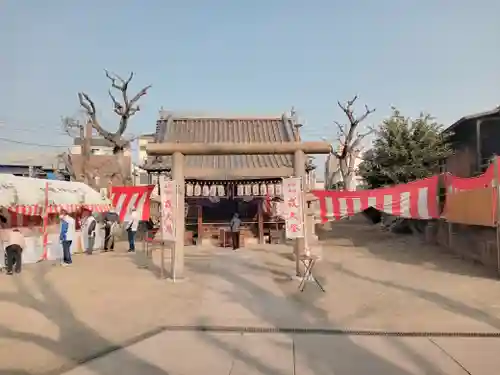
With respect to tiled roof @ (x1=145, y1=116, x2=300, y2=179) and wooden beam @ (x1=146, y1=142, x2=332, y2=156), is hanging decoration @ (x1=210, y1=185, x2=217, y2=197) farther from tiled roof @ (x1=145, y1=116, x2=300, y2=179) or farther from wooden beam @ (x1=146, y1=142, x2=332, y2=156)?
wooden beam @ (x1=146, y1=142, x2=332, y2=156)

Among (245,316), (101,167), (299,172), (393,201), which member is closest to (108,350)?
(245,316)

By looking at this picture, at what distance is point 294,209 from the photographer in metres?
11.5

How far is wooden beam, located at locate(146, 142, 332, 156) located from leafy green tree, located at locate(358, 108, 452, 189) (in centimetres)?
922

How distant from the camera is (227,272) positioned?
43.0 ft

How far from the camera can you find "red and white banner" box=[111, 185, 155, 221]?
17.5m

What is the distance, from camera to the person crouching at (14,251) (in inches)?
505

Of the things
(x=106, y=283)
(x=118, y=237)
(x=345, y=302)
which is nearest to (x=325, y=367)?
(x=345, y=302)

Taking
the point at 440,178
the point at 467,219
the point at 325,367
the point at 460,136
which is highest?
the point at 460,136

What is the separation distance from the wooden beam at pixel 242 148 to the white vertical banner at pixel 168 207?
0.87 meters

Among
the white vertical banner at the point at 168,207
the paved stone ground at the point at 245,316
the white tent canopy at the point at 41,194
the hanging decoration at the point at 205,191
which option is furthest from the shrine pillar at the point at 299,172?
the hanging decoration at the point at 205,191

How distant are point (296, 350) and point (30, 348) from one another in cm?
348

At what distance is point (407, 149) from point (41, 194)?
14.3 meters

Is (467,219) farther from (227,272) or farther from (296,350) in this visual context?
(296,350)

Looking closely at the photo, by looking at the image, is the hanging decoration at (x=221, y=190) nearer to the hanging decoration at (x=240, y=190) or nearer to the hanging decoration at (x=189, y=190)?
the hanging decoration at (x=240, y=190)
